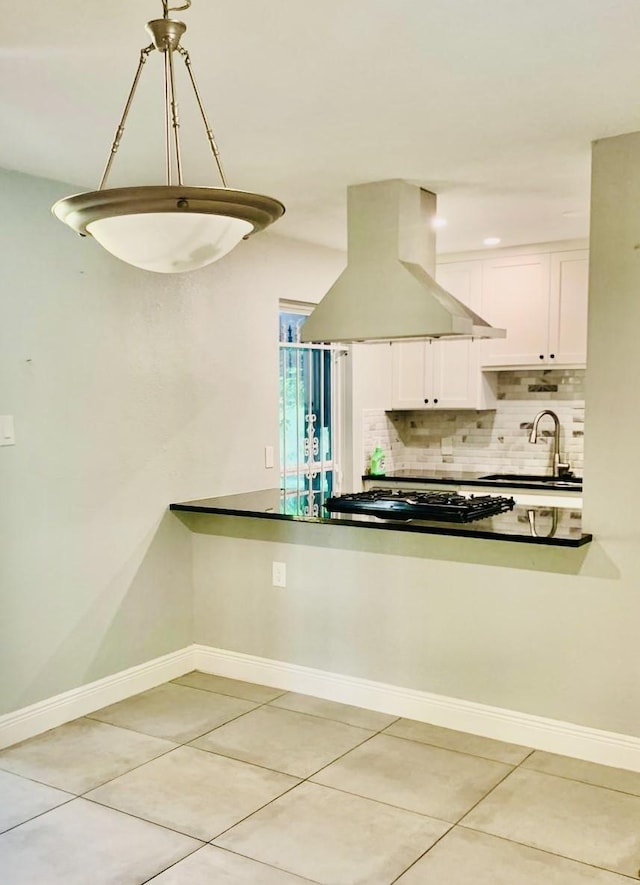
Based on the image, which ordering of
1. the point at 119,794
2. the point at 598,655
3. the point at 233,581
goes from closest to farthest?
the point at 119,794 → the point at 598,655 → the point at 233,581

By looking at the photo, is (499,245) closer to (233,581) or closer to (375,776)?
(233,581)

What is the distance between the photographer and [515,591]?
332 cm

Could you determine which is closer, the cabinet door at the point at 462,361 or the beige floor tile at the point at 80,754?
the beige floor tile at the point at 80,754

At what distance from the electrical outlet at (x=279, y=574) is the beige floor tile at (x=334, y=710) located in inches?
20.9

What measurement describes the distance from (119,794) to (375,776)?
0.94 metres

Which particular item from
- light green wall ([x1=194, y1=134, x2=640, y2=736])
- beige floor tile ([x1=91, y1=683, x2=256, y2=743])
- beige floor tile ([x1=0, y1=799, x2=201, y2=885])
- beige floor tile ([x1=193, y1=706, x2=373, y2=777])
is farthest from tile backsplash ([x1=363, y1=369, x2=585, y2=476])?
beige floor tile ([x1=0, y1=799, x2=201, y2=885])

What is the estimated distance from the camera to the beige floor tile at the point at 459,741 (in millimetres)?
3223

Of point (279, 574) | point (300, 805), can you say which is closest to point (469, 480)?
point (279, 574)

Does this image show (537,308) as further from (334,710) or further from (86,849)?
(86,849)

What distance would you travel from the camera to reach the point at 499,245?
199 inches

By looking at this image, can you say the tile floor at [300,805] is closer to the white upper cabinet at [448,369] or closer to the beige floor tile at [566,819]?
the beige floor tile at [566,819]

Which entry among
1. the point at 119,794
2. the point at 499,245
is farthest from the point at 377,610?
the point at 499,245

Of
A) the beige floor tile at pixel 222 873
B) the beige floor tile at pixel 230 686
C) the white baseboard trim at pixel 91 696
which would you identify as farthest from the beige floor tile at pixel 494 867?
the white baseboard trim at pixel 91 696

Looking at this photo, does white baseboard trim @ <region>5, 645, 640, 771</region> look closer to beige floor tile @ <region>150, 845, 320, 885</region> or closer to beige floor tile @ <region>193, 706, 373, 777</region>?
beige floor tile @ <region>193, 706, 373, 777</region>
